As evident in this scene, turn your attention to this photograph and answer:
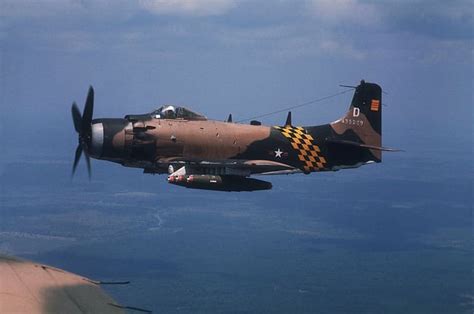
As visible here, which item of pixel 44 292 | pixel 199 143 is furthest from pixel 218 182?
Result: pixel 44 292

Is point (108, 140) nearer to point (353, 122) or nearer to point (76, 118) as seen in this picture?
point (76, 118)

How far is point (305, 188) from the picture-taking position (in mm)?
163875

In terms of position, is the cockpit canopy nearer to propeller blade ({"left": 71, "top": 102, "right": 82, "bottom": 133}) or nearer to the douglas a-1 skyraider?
the douglas a-1 skyraider

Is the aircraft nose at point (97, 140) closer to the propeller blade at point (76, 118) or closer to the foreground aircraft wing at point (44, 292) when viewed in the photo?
the propeller blade at point (76, 118)

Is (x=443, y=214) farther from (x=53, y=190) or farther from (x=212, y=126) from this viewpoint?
(x=212, y=126)

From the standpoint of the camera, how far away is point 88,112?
81.5 ft

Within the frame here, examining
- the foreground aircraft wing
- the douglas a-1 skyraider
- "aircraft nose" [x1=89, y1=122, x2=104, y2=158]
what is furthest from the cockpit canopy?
the foreground aircraft wing

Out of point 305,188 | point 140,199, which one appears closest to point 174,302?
point 140,199

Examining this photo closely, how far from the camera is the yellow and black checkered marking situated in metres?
27.3

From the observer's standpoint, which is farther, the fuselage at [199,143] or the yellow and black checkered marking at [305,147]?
the yellow and black checkered marking at [305,147]

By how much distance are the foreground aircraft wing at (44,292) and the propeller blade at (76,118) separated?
38.0 feet

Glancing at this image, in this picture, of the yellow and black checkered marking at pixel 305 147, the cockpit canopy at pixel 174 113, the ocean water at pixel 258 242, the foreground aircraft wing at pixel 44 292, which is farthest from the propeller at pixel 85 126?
the ocean water at pixel 258 242

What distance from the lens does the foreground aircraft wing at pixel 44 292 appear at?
12328 millimetres

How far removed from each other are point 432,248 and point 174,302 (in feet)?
175
